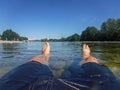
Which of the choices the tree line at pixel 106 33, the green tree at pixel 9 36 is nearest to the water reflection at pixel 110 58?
the tree line at pixel 106 33

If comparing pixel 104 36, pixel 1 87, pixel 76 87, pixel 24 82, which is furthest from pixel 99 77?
pixel 104 36

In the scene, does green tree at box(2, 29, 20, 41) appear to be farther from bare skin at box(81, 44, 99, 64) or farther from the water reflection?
bare skin at box(81, 44, 99, 64)

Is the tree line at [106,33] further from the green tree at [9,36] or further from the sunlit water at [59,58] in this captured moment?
the sunlit water at [59,58]

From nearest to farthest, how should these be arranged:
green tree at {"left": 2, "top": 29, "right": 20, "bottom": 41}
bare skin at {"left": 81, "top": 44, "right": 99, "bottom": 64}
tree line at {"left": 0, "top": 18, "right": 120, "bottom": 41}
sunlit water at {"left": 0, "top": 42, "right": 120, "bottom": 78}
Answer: bare skin at {"left": 81, "top": 44, "right": 99, "bottom": 64}, sunlit water at {"left": 0, "top": 42, "right": 120, "bottom": 78}, tree line at {"left": 0, "top": 18, "right": 120, "bottom": 41}, green tree at {"left": 2, "top": 29, "right": 20, "bottom": 41}

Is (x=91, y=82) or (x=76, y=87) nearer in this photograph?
(x=76, y=87)

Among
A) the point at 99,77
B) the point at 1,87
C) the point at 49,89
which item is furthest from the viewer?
the point at 99,77

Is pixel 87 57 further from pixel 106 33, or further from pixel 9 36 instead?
pixel 9 36

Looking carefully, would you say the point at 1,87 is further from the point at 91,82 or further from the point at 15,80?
the point at 91,82

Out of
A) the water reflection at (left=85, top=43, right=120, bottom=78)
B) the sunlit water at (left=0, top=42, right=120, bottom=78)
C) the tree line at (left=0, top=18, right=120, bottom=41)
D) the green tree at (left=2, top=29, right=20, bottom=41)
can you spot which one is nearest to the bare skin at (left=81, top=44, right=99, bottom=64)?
the sunlit water at (left=0, top=42, right=120, bottom=78)

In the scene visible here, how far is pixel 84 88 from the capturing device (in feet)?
10.3

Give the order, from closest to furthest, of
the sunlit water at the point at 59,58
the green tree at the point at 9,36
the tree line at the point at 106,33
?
the sunlit water at the point at 59,58
the tree line at the point at 106,33
the green tree at the point at 9,36

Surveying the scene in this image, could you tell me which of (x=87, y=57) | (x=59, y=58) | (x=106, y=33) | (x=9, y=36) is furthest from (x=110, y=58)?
(x=9, y=36)

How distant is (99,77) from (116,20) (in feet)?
364

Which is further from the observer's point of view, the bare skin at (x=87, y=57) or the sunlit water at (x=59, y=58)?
the sunlit water at (x=59, y=58)
